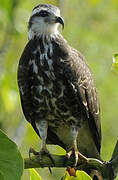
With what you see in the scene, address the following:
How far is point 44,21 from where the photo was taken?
542 cm

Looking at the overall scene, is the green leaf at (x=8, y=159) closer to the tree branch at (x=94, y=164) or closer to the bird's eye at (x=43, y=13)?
the tree branch at (x=94, y=164)

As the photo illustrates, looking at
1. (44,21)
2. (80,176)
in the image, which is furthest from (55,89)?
(80,176)

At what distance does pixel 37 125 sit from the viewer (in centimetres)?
515

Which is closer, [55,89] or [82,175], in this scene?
[82,175]

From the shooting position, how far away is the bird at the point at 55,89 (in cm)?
491

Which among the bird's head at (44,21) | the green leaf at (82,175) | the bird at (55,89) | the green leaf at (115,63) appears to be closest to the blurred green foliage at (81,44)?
the bird's head at (44,21)

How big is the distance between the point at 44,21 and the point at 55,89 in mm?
842

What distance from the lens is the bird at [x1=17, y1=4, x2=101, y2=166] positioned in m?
4.91

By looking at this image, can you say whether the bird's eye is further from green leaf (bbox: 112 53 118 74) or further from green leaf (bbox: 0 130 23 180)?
green leaf (bbox: 0 130 23 180)

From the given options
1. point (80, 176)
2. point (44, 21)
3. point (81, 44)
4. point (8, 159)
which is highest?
point (81, 44)

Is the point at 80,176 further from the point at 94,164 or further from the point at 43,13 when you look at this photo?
the point at 43,13

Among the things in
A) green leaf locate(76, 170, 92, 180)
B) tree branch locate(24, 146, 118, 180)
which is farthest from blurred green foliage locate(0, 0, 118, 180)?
green leaf locate(76, 170, 92, 180)

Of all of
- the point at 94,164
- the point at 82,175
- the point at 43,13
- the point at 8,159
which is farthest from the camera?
the point at 43,13

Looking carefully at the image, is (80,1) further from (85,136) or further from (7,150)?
(7,150)
